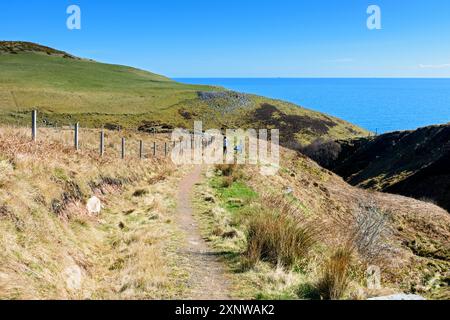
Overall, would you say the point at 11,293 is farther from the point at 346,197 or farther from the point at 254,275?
the point at 346,197

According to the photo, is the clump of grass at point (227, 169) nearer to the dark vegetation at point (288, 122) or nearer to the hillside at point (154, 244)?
the hillside at point (154, 244)

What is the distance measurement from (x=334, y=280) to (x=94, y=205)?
8.44 m

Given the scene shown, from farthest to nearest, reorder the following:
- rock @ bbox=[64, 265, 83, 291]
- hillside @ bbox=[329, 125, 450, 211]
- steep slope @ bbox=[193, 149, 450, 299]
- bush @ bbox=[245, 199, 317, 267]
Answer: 1. hillside @ bbox=[329, 125, 450, 211]
2. bush @ bbox=[245, 199, 317, 267]
3. steep slope @ bbox=[193, 149, 450, 299]
4. rock @ bbox=[64, 265, 83, 291]

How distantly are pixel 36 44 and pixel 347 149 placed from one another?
144299 millimetres

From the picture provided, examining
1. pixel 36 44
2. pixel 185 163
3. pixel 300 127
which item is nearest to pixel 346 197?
pixel 185 163

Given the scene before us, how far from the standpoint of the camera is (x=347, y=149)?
8525 cm

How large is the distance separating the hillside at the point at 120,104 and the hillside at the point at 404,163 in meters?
20.8

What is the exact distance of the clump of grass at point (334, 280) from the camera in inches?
274

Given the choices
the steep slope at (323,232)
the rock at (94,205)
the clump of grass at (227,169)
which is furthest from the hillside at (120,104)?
the rock at (94,205)

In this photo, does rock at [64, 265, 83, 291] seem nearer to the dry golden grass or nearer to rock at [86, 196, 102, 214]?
the dry golden grass

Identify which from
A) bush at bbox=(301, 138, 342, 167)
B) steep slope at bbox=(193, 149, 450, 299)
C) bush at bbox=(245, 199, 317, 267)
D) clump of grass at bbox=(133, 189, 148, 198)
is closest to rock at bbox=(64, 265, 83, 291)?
steep slope at bbox=(193, 149, 450, 299)

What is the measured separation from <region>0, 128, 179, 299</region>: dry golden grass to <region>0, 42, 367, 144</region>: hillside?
172 feet

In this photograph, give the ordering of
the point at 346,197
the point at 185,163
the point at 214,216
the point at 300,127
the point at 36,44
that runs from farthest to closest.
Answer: the point at 36,44, the point at 300,127, the point at 185,163, the point at 346,197, the point at 214,216

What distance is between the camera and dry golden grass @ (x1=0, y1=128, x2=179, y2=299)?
709 centimetres
